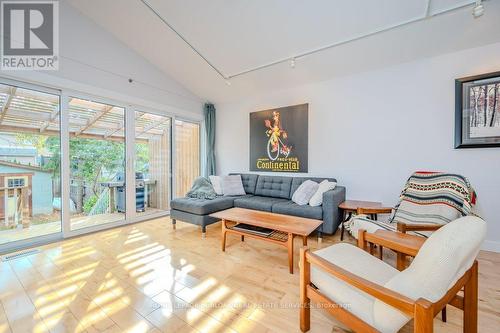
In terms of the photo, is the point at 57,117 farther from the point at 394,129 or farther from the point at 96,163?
the point at 394,129

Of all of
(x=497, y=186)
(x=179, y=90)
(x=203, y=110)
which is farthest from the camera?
(x=203, y=110)

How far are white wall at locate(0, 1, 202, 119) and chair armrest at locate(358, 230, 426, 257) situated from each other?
378 centimetres

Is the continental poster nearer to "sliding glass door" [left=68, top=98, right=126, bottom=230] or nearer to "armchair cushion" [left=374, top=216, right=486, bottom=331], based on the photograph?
"sliding glass door" [left=68, top=98, right=126, bottom=230]

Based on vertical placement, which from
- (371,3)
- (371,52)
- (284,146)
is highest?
(371,3)

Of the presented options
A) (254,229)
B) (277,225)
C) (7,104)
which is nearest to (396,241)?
(277,225)

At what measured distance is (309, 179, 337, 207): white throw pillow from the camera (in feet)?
9.57

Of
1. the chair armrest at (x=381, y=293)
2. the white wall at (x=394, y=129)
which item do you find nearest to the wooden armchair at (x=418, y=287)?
the chair armrest at (x=381, y=293)

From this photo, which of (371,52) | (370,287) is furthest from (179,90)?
(370,287)

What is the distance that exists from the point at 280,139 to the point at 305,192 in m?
1.21

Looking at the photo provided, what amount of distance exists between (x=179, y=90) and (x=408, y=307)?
453 centimetres

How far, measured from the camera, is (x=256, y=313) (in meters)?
1.52

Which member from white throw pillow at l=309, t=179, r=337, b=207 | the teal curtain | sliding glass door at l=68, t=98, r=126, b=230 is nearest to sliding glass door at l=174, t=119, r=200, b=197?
the teal curtain

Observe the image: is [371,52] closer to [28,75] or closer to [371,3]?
[371,3]

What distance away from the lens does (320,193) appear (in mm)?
2951
